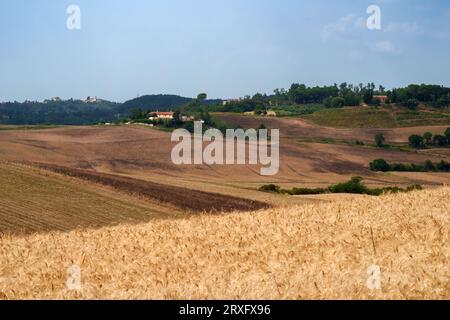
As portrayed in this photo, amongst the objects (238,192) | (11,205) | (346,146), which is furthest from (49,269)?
(346,146)

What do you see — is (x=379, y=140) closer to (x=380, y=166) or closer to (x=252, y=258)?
(x=380, y=166)

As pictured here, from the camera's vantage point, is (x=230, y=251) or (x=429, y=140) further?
(x=429, y=140)

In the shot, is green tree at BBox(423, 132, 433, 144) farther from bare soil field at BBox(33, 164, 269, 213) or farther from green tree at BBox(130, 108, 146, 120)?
bare soil field at BBox(33, 164, 269, 213)

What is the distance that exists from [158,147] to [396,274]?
3149 inches

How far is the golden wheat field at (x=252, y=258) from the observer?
8.36 m

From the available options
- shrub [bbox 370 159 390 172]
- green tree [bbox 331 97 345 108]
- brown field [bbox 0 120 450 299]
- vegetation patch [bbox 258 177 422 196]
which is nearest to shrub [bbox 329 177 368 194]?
vegetation patch [bbox 258 177 422 196]

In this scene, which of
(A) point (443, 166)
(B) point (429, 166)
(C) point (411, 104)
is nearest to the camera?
(B) point (429, 166)

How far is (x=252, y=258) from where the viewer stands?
11562mm

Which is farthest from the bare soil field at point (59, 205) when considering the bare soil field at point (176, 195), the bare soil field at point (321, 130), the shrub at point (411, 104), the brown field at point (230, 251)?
the shrub at point (411, 104)

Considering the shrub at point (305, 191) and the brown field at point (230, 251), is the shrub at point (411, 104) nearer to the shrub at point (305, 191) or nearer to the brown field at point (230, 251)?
the shrub at point (305, 191)

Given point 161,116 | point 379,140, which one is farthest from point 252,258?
point 161,116

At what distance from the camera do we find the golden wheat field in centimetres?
836

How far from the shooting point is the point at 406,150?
329ft

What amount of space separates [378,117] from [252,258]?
131 m
